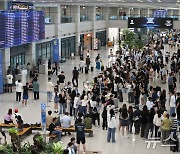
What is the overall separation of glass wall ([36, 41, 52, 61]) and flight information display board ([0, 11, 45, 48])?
3350mm

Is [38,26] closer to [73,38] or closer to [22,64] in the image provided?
[22,64]

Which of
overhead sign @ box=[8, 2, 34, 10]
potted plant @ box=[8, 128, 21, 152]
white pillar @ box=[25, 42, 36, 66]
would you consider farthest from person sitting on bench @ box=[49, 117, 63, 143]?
white pillar @ box=[25, 42, 36, 66]

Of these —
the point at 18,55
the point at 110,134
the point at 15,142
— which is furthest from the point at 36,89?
the point at 15,142

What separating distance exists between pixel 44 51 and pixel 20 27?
935cm

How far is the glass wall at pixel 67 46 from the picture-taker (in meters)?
45.3

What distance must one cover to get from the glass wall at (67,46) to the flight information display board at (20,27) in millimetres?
10345

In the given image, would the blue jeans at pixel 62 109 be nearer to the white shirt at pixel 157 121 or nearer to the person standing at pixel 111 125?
the person standing at pixel 111 125

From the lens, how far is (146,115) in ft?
54.6

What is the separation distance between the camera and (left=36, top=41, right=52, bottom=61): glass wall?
38094 mm

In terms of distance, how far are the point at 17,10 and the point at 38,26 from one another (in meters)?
3.29

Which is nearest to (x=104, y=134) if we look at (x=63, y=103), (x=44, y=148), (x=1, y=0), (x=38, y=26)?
(x=63, y=103)

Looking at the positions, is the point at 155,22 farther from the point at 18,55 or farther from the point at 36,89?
the point at 36,89

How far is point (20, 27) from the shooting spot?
101ft

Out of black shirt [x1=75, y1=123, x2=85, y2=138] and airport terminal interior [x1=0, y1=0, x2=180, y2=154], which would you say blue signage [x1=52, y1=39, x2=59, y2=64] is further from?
black shirt [x1=75, y1=123, x2=85, y2=138]
